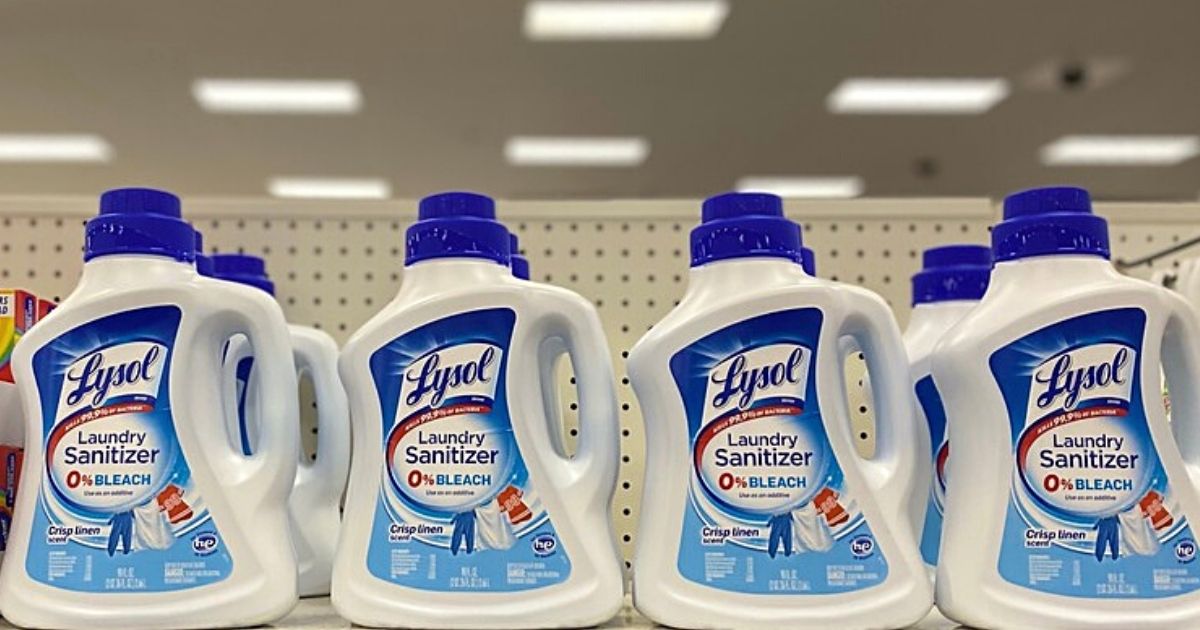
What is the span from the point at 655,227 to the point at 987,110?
376 cm

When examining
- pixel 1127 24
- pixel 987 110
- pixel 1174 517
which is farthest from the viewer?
pixel 987 110

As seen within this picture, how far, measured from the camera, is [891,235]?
123cm

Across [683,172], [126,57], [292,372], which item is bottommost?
[292,372]

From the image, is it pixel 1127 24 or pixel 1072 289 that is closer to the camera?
pixel 1072 289

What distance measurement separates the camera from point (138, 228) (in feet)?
2.81

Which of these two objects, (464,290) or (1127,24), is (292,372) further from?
(1127,24)

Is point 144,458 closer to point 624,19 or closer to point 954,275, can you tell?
point 954,275

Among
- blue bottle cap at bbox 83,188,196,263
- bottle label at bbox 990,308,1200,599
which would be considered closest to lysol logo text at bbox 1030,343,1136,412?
bottle label at bbox 990,308,1200,599

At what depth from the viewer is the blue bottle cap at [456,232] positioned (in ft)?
2.86

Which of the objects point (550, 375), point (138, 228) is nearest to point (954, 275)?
point (550, 375)

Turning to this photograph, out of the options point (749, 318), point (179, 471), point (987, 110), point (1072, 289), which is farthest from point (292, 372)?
point (987, 110)

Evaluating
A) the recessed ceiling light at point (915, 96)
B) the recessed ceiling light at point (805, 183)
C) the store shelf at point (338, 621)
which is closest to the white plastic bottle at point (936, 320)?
the store shelf at point (338, 621)

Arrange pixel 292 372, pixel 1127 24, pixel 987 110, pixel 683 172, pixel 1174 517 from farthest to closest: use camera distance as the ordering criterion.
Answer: pixel 683 172, pixel 987 110, pixel 1127 24, pixel 292 372, pixel 1174 517

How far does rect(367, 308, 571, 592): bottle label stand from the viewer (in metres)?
0.81
